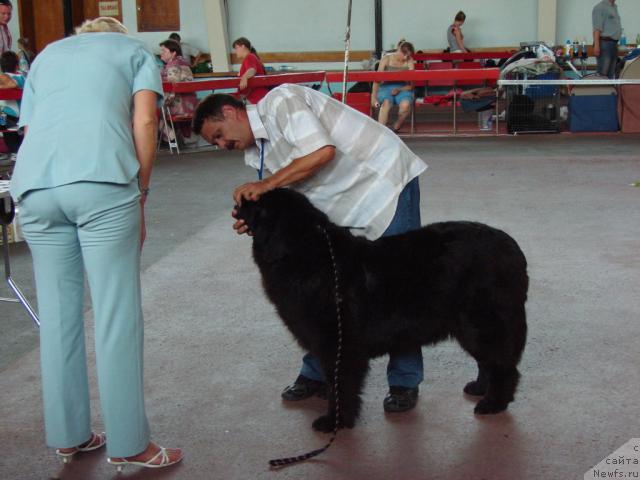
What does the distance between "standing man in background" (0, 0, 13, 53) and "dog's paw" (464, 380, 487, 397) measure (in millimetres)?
8521

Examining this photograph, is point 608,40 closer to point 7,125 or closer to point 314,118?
point 7,125

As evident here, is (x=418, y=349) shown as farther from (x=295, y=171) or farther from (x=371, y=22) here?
(x=371, y=22)

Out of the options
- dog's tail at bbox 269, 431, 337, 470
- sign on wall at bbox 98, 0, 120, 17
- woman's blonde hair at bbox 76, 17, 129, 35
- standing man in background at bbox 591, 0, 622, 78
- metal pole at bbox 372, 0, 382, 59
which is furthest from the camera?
sign on wall at bbox 98, 0, 120, 17

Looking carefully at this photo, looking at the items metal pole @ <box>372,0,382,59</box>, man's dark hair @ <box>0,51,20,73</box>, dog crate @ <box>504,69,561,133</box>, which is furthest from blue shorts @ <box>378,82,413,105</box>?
man's dark hair @ <box>0,51,20,73</box>

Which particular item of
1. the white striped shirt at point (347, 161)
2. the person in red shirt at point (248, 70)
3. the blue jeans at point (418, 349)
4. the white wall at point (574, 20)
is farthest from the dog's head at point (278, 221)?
→ the white wall at point (574, 20)

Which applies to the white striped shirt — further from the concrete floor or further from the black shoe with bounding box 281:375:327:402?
the concrete floor

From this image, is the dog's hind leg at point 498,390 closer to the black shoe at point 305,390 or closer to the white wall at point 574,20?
the black shoe at point 305,390

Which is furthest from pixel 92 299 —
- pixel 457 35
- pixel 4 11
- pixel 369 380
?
pixel 457 35

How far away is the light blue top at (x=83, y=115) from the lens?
8.99 ft

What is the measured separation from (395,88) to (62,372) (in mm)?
11810

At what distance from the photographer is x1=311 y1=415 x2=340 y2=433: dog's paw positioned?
3412 mm

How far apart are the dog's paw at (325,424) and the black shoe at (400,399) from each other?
309 millimetres

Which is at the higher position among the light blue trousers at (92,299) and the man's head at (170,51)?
the man's head at (170,51)

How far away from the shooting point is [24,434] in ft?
11.3
